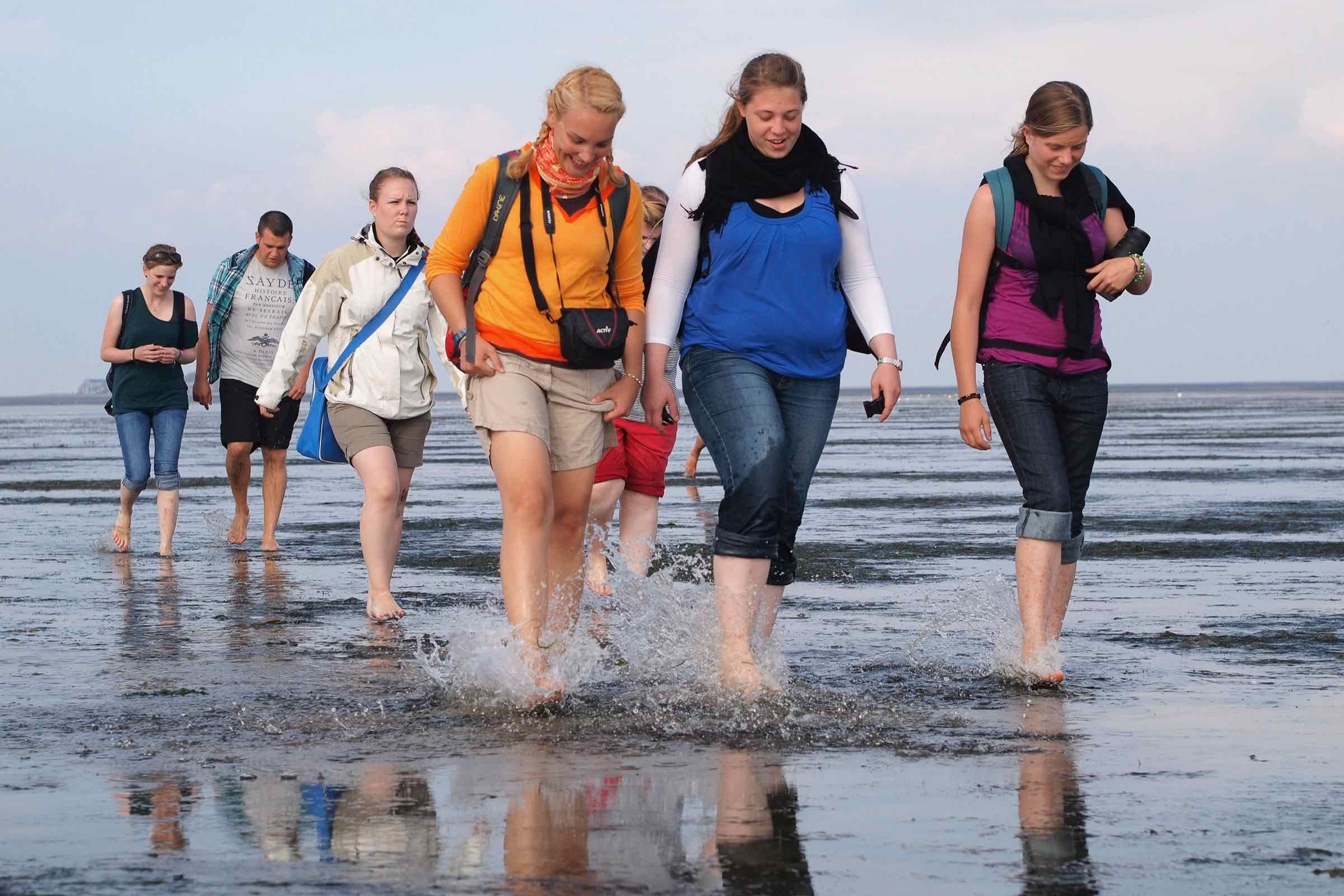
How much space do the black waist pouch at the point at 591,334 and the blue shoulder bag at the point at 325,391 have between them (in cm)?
261

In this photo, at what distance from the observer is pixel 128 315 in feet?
38.1

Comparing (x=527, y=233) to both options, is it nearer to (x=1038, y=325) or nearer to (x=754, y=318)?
(x=754, y=318)

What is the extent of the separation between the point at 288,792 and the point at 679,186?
7.81 feet

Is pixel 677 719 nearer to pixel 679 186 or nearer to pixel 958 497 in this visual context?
pixel 679 186

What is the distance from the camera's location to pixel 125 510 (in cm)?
1176

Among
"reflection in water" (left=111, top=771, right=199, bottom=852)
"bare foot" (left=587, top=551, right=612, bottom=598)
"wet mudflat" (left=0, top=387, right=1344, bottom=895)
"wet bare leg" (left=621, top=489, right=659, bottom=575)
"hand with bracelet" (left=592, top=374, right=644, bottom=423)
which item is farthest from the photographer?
"bare foot" (left=587, top=551, right=612, bottom=598)

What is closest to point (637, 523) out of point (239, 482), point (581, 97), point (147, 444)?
point (581, 97)

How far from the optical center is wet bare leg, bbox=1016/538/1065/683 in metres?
6.10

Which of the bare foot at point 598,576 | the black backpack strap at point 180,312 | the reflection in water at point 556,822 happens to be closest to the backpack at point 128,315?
the black backpack strap at point 180,312

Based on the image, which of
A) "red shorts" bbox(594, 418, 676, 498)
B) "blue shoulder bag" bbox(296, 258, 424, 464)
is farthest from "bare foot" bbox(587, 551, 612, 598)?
"blue shoulder bag" bbox(296, 258, 424, 464)

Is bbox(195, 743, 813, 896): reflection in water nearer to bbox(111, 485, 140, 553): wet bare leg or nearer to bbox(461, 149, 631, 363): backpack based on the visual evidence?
bbox(461, 149, 631, 363): backpack

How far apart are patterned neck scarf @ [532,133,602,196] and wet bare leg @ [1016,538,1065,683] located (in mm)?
1850

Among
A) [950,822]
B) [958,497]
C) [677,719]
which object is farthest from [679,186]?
[958,497]

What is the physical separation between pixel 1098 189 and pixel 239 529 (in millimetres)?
7273
